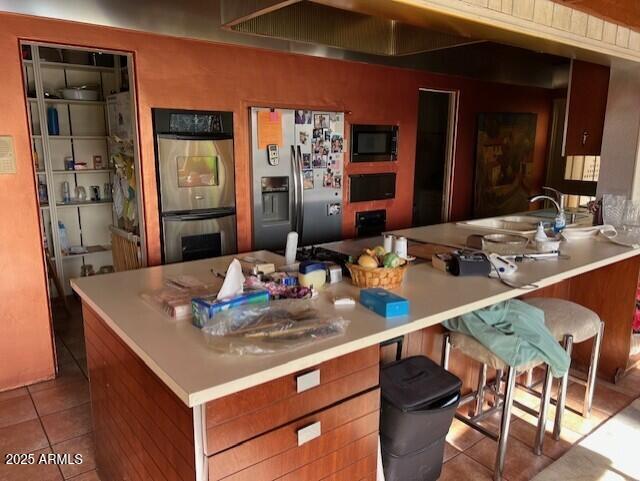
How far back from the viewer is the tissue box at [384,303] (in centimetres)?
160

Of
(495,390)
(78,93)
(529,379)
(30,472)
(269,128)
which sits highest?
(78,93)

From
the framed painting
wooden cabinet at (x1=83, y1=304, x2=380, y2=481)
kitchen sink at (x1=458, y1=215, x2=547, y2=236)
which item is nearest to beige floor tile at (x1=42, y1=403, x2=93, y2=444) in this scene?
wooden cabinet at (x1=83, y1=304, x2=380, y2=481)

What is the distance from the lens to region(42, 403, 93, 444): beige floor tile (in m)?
2.48

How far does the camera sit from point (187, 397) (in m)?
1.12

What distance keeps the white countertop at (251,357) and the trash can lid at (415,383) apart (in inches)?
14.3

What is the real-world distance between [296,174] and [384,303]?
235 cm

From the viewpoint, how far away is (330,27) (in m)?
2.52

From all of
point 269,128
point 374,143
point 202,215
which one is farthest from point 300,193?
point 374,143

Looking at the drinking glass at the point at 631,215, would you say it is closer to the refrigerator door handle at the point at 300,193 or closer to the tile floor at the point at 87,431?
the tile floor at the point at 87,431

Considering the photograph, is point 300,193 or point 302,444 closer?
point 302,444

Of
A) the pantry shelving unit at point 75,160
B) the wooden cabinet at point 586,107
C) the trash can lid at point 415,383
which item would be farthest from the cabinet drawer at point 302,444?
the pantry shelving unit at point 75,160

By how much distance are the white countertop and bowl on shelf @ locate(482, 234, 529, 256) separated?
0.64 feet

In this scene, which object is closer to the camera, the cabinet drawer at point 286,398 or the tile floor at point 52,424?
the cabinet drawer at point 286,398

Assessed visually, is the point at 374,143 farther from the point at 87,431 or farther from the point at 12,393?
the point at 12,393
